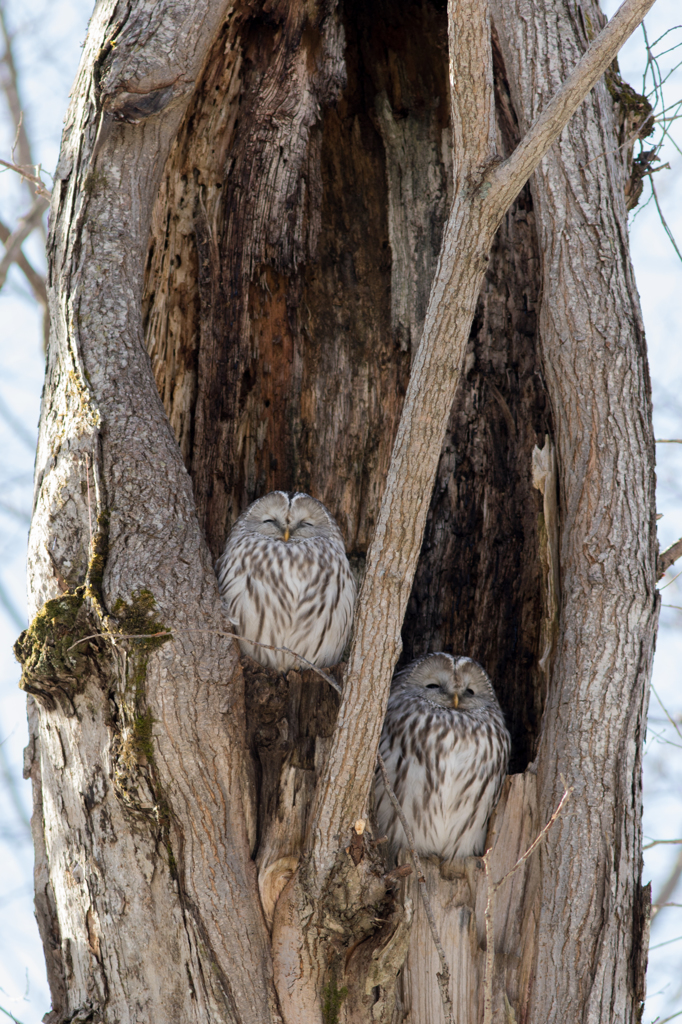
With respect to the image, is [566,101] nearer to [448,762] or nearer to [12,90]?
[448,762]

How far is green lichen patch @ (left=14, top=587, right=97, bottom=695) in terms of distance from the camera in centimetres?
290

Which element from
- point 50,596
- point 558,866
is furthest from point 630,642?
point 50,596

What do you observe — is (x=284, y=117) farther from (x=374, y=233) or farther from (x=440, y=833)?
(x=440, y=833)

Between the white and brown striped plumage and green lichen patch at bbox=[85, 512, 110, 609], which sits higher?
green lichen patch at bbox=[85, 512, 110, 609]

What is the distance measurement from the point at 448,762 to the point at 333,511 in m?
1.30

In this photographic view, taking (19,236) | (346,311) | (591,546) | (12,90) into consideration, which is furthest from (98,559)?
(12,90)

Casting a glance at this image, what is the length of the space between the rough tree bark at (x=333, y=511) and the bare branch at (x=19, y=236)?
162 centimetres

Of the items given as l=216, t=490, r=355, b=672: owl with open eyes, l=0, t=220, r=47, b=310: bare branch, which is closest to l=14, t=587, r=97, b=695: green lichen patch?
l=216, t=490, r=355, b=672: owl with open eyes

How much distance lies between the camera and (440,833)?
12.5 feet

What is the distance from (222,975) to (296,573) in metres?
1.59

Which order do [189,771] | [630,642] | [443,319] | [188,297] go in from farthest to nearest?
1. [188,297]
2. [630,642]
3. [189,771]
4. [443,319]

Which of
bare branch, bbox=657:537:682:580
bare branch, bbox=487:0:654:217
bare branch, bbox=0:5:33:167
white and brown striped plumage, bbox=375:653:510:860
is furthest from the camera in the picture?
bare branch, bbox=0:5:33:167

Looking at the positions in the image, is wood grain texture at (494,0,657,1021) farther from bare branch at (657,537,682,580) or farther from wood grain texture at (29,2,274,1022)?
wood grain texture at (29,2,274,1022)

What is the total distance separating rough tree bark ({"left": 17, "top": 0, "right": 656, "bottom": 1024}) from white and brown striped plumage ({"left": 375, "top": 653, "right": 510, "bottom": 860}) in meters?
0.22
